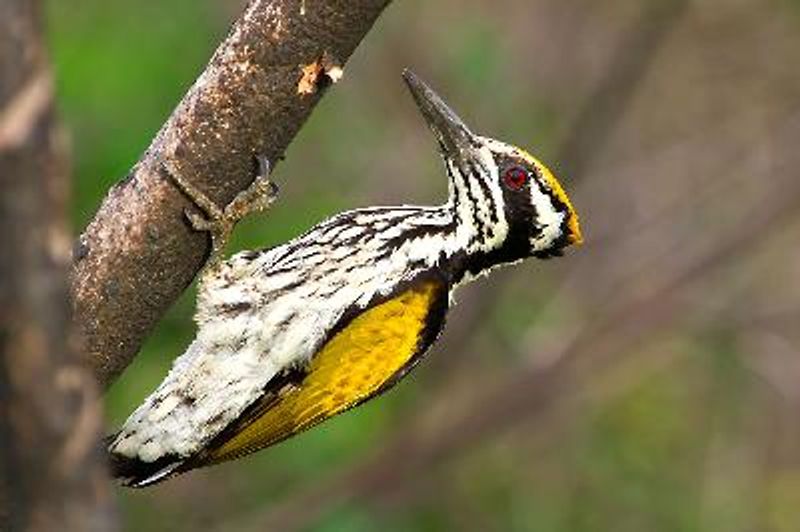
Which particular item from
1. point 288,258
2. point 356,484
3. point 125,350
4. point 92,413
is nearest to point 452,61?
point 356,484

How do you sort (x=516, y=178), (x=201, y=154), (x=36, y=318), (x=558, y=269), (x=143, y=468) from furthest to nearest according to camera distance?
(x=558, y=269)
(x=516, y=178)
(x=143, y=468)
(x=201, y=154)
(x=36, y=318)

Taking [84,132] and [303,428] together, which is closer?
[303,428]

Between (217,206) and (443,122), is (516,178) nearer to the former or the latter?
(443,122)

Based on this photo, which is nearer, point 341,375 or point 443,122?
point 341,375

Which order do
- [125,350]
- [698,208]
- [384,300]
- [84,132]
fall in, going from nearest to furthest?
[125,350] < [384,300] < [84,132] < [698,208]

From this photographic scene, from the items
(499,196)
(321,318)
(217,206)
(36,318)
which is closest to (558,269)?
(499,196)

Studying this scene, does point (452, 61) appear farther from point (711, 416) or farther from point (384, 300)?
point (384, 300)

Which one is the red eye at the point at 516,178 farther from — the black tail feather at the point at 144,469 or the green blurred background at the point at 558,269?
the green blurred background at the point at 558,269
